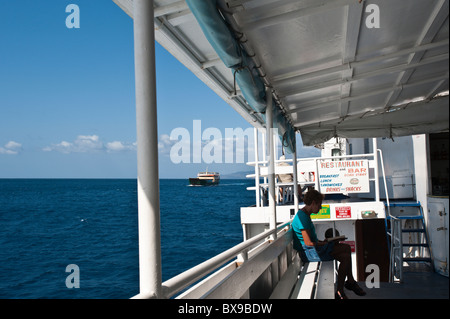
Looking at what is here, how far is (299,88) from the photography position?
4352 millimetres

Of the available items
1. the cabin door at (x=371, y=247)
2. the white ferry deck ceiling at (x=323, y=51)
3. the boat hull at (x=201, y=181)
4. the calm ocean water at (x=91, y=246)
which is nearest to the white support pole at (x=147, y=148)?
the white ferry deck ceiling at (x=323, y=51)

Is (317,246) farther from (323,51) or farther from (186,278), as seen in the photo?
(186,278)

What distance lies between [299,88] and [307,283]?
2.13 m

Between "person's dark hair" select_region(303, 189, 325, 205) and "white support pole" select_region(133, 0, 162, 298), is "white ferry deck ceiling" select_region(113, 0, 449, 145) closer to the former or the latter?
"white support pole" select_region(133, 0, 162, 298)

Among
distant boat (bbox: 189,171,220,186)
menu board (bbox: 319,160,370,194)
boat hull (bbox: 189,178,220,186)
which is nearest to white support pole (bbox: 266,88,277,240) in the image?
menu board (bbox: 319,160,370,194)

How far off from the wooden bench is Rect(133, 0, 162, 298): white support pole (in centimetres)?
204

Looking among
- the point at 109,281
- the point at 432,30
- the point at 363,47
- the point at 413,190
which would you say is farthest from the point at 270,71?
the point at 109,281

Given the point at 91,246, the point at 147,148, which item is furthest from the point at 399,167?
the point at 91,246

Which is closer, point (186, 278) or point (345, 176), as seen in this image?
point (186, 278)

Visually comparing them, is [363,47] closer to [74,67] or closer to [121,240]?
[121,240]

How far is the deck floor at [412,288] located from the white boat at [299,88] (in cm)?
3

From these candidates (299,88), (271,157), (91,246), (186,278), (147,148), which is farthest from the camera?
(91,246)

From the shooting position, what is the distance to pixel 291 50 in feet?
10.5

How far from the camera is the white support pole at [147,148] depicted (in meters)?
1.45
